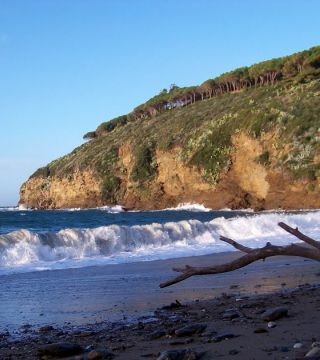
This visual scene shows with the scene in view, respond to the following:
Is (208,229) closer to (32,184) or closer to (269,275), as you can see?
(269,275)

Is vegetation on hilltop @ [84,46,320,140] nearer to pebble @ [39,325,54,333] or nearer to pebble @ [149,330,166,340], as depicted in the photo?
pebble @ [39,325,54,333]

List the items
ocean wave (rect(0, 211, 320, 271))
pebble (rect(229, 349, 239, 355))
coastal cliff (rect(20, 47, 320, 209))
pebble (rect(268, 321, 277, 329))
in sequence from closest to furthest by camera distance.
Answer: pebble (rect(229, 349, 239, 355)) → pebble (rect(268, 321, 277, 329)) → ocean wave (rect(0, 211, 320, 271)) → coastal cliff (rect(20, 47, 320, 209))

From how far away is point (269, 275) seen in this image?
469 inches

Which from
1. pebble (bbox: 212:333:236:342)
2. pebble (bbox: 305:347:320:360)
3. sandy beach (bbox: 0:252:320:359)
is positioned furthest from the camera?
pebble (bbox: 212:333:236:342)

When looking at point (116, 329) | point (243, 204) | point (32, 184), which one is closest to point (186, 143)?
point (243, 204)

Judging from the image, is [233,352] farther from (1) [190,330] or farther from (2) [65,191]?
(2) [65,191]

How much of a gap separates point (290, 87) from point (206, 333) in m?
58.2

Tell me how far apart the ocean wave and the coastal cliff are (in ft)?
78.3

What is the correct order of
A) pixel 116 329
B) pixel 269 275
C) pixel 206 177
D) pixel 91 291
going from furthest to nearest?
pixel 206 177, pixel 269 275, pixel 91 291, pixel 116 329

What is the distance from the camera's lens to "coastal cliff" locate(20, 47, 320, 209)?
4941 cm

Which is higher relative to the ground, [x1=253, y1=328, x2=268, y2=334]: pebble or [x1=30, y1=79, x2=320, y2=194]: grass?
[x1=30, y1=79, x2=320, y2=194]: grass

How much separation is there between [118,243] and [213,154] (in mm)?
36639

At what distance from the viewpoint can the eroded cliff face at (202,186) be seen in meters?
48.6

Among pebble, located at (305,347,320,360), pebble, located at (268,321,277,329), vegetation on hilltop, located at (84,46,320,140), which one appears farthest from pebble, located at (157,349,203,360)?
vegetation on hilltop, located at (84,46,320,140)
